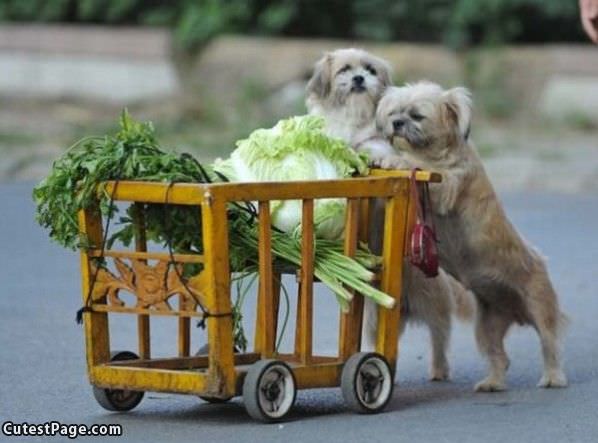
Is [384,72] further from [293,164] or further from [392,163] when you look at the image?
[293,164]

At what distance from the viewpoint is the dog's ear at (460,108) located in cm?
804

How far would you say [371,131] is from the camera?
8461mm

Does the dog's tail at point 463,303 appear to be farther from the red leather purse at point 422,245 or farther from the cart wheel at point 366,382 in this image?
the cart wheel at point 366,382

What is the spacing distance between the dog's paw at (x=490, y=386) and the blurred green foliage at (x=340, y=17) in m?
12.9

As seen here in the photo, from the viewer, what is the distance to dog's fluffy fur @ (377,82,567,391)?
8.03 metres

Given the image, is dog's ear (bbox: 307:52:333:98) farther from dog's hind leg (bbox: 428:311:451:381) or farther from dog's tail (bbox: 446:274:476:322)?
dog's hind leg (bbox: 428:311:451:381)

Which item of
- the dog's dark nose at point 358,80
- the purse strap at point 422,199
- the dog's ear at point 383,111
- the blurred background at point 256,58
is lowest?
the purse strap at point 422,199

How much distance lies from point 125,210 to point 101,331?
57cm

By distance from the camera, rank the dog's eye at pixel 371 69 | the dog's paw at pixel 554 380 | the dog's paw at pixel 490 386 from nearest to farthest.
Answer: the dog's paw at pixel 490 386, the dog's paw at pixel 554 380, the dog's eye at pixel 371 69

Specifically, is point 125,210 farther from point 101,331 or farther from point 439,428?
point 439,428

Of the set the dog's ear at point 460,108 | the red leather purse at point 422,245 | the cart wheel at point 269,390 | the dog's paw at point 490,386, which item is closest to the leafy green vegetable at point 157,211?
the red leather purse at point 422,245

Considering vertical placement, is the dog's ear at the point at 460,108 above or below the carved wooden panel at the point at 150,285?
above

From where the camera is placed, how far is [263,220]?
23.2ft

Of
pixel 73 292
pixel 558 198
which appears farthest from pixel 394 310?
pixel 558 198
